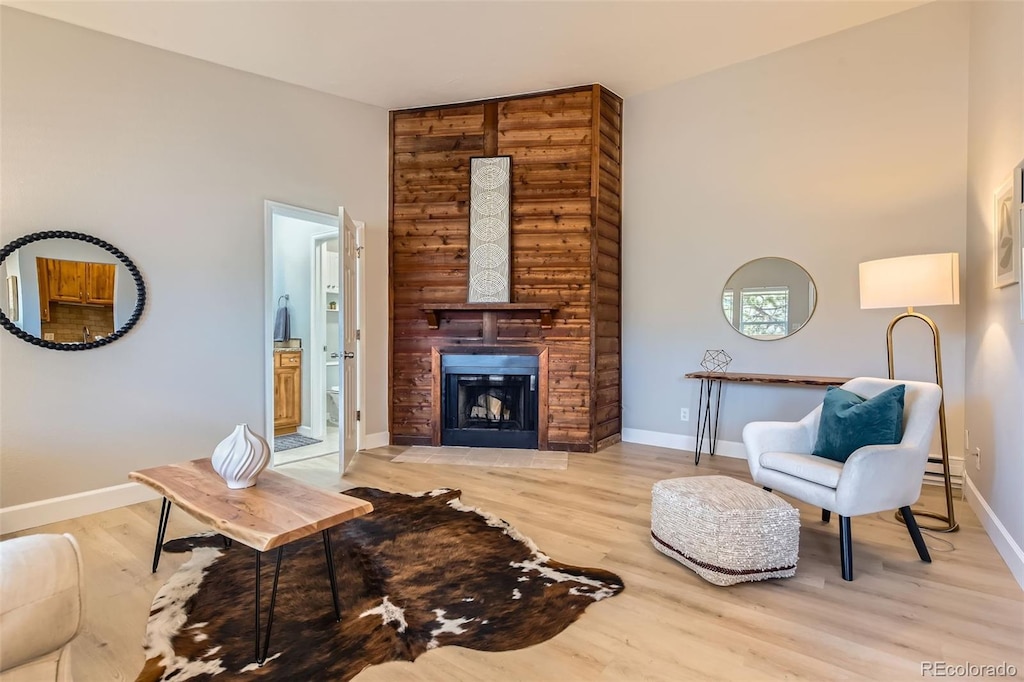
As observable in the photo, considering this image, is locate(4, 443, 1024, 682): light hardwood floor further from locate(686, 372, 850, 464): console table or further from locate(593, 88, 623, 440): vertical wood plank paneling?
locate(593, 88, 623, 440): vertical wood plank paneling

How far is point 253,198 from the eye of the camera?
3834 millimetres

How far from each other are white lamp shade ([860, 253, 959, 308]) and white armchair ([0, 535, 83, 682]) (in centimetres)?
371

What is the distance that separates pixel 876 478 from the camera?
2.24 meters

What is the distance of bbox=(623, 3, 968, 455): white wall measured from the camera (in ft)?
11.3

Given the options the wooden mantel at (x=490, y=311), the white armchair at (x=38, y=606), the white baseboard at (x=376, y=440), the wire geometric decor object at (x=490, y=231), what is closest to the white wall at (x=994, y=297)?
the wooden mantel at (x=490, y=311)

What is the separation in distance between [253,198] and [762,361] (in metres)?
4.33

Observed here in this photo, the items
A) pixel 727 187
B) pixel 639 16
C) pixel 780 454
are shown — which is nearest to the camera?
pixel 780 454

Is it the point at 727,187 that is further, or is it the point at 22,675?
the point at 727,187

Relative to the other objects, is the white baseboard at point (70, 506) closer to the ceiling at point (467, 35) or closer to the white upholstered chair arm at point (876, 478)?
the ceiling at point (467, 35)

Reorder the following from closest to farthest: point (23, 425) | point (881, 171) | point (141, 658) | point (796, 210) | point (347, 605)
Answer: point (141, 658)
point (347, 605)
point (23, 425)
point (881, 171)
point (796, 210)

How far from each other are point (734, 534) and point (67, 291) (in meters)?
3.95

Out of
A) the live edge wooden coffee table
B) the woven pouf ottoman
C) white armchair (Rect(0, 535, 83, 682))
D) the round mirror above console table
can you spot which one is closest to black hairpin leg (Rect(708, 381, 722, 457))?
the woven pouf ottoman

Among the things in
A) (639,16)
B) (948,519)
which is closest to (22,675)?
(948,519)

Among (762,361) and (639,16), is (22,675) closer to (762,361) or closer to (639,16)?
(639,16)
